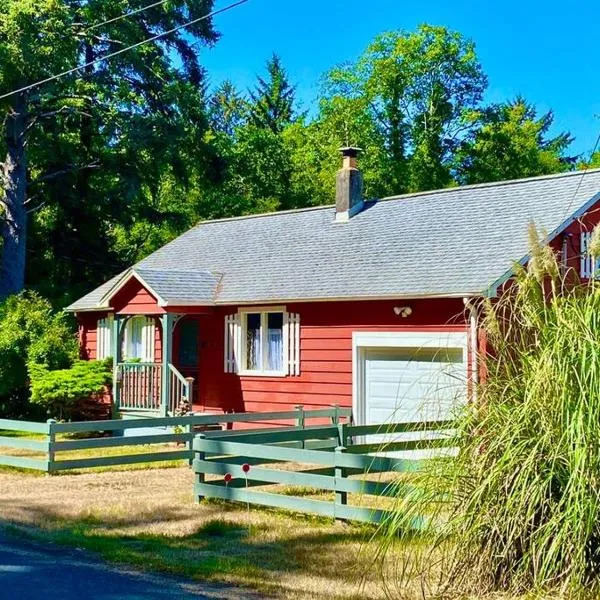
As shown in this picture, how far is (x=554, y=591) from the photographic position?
594 centimetres

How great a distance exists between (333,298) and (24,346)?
899 centimetres

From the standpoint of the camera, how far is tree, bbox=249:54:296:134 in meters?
52.8

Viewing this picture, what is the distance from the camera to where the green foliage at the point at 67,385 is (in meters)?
19.8

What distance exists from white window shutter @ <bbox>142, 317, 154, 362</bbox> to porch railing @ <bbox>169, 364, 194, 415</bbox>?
2.06 m

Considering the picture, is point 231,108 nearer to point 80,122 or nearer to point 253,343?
point 80,122

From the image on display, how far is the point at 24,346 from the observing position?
21.8 m

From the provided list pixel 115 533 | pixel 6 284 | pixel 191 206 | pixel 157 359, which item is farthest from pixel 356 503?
pixel 191 206

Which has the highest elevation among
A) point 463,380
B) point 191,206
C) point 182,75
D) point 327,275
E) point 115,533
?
point 182,75

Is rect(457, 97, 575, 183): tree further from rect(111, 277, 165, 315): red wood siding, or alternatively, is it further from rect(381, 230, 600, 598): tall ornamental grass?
rect(381, 230, 600, 598): tall ornamental grass

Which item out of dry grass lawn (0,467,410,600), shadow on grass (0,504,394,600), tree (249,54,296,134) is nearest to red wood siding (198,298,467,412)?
dry grass lawn (0,467,410,600)

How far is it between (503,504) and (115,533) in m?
4.73

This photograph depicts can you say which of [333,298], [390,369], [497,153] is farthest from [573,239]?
[497,153]

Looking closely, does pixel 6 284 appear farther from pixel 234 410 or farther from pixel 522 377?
pixel 522 377

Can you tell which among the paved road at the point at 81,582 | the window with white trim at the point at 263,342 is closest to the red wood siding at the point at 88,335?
the window with white trim at the point at 263,342
